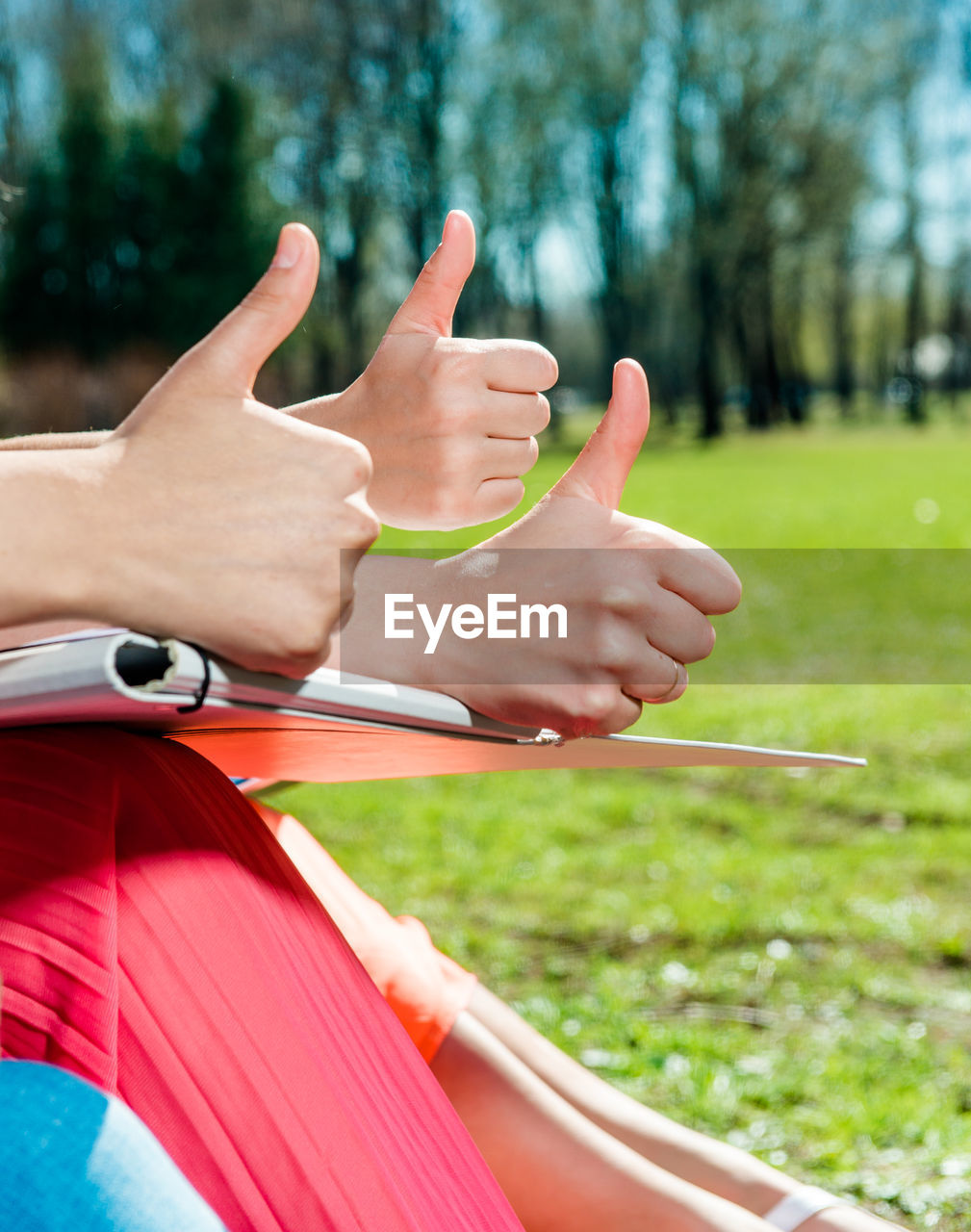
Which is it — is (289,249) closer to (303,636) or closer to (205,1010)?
(303,636)

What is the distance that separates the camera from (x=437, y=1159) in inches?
28.1

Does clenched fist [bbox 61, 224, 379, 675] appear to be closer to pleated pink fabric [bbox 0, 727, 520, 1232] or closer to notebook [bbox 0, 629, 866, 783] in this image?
notebook [bbox 0, 629, 866, 783]

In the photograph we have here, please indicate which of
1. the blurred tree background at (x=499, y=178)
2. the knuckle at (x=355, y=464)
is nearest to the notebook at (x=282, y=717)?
the knuckle at (x=355, y=464)

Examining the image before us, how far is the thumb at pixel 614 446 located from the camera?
92 centimetres

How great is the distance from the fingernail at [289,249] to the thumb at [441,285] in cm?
29

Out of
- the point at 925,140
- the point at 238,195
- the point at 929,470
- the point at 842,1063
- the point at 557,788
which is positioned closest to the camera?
the point at 842,1063

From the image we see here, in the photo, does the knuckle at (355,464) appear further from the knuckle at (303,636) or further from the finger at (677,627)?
the finger at (677,627)

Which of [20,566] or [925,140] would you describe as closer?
[20,566]

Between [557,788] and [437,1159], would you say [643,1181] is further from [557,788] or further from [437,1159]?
[557,788]

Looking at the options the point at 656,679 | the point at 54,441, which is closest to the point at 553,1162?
the point at 656,679

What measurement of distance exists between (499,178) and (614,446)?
47.6 ft

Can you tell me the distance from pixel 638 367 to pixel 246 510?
0.42 m

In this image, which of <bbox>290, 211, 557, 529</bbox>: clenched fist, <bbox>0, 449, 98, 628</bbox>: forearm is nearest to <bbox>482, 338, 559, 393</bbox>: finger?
<bbox>290, 211, 557, 529</bbox>: clenched fist

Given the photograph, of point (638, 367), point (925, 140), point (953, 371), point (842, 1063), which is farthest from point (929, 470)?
point (638, 367)
